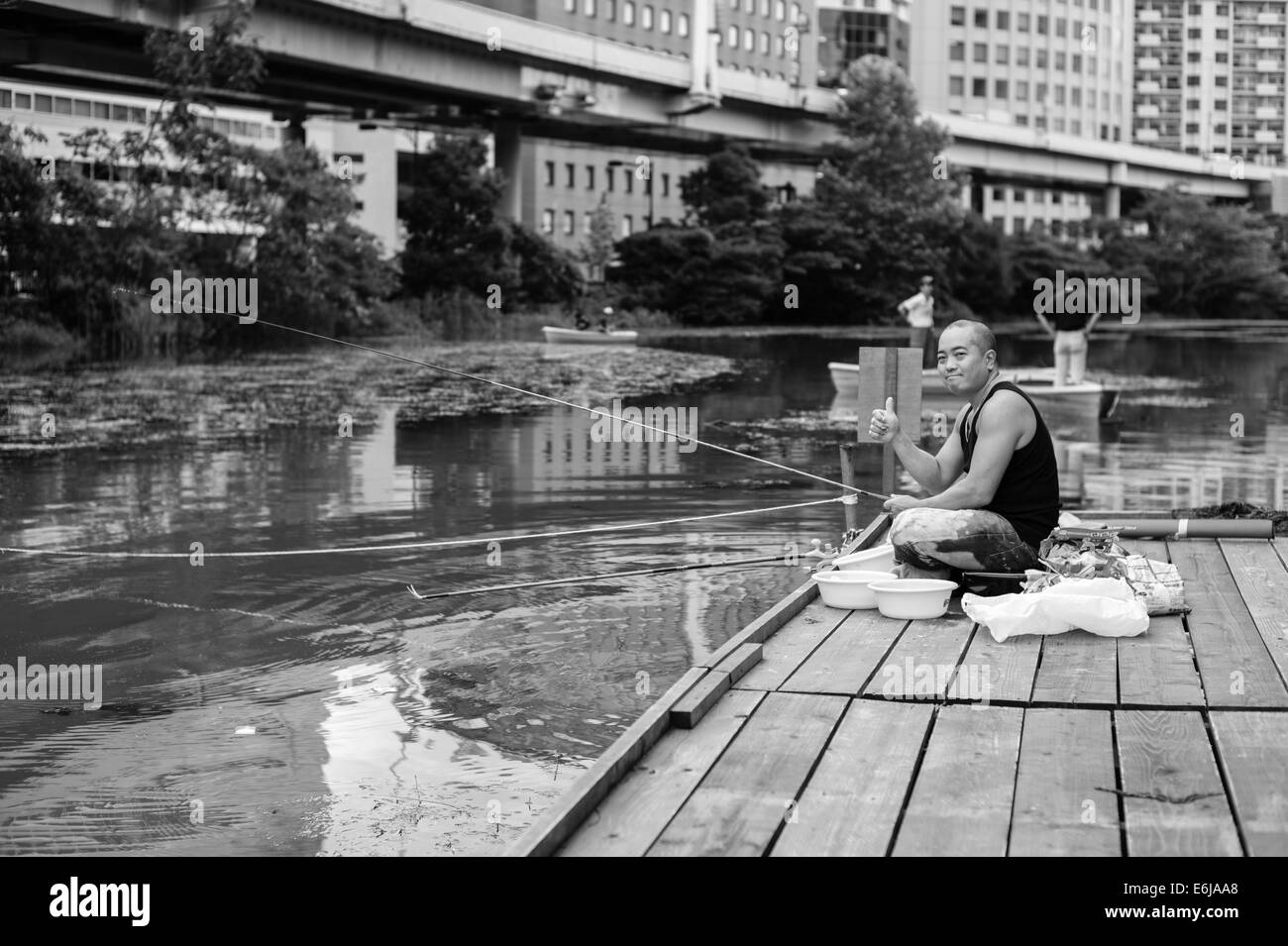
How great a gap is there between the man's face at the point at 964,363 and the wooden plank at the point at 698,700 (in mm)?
2290

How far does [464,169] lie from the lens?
60.7 m

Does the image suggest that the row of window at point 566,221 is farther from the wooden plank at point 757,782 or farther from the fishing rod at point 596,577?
the wooden plank at point 757,782

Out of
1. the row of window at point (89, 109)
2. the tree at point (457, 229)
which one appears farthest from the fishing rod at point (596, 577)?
the row of window at point (89, 109)

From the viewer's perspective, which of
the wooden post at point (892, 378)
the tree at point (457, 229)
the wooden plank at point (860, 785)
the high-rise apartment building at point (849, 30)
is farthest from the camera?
the high-rise apartment building at point (849, 30)

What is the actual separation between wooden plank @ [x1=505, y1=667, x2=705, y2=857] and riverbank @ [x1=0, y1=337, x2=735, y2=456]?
617 inches

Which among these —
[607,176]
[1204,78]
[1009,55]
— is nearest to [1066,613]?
[607,176]

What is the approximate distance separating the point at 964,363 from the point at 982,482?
1.92 feet

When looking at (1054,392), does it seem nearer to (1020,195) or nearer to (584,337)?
(584,337)

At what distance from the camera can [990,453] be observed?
329 inches

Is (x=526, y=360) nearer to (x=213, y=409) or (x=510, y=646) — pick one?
(x=213, y=409)

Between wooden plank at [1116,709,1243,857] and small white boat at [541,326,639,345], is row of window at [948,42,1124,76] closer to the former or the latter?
small white boat at [541,326,639,345]

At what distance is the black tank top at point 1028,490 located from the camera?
335 inches

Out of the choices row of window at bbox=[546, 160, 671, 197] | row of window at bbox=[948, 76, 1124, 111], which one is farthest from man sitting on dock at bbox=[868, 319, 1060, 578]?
row of window at bbox=[948, 76, 1124, 111]

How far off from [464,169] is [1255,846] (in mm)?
57466
